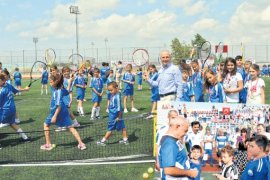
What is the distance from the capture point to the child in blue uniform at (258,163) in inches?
180

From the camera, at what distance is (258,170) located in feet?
15.0

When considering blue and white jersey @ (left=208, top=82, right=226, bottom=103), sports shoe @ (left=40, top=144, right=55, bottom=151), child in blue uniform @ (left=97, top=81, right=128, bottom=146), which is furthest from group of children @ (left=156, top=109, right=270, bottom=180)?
sports shoe @ (left=40, top=144, right=55, bottom=151)

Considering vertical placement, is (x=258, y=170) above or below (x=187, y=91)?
below

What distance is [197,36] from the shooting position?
72.9 meters

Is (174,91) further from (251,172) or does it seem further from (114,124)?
(251,172)

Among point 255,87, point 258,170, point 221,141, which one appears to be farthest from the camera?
point 255,87

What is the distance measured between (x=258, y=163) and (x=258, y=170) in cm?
8

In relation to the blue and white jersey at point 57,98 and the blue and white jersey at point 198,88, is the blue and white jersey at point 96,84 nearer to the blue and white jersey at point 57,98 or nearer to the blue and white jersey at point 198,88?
the blue and white jersey at point 198,88

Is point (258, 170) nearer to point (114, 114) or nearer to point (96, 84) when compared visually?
point (114, 114)

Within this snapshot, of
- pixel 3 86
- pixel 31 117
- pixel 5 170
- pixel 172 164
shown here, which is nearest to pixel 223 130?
pixel 172 164

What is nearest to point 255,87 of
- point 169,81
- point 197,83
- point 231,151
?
point 169,81

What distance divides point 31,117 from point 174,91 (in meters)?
8.24

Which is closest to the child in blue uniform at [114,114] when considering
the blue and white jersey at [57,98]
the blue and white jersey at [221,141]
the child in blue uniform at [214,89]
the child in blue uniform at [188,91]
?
the blue and white jersey at [57,98]

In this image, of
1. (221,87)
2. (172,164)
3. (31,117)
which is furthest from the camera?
(31,117)
